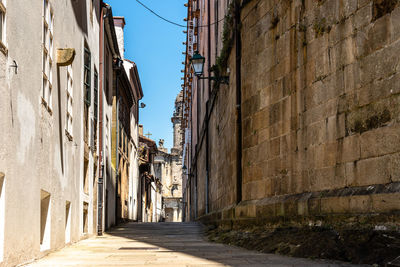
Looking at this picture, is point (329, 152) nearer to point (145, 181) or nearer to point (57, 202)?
point (57, 202)

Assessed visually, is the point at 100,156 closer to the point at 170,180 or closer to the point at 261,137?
the point at 261,137

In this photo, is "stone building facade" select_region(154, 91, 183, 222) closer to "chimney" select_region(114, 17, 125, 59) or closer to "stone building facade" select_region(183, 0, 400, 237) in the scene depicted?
"chimney" select_region(114, 17, 125, 59)

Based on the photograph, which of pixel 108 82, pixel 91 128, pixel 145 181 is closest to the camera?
pixel 91 128

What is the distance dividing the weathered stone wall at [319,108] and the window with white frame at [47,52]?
421 cm

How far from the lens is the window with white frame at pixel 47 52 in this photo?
27.0 ft

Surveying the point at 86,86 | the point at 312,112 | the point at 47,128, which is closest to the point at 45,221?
the point at 47,128

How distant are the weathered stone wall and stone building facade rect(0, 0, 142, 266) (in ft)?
11.9

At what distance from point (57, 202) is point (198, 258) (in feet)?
8.68

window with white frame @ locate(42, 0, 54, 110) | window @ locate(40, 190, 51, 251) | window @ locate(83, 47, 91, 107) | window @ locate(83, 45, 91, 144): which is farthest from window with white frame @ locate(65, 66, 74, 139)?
window @ locate(83, 47, 91, 107)

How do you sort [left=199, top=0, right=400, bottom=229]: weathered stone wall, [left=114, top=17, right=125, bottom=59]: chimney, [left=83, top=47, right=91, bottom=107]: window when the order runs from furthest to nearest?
1. [left=114, top=17, right=125, bottom=59]: chimney
2. [left=83, top=47, right=91, bottom=107]: window
3. [left=199, top=0, right=400, bottom=229]: weathered stone wall

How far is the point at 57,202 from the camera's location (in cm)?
938

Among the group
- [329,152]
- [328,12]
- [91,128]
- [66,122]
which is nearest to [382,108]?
[329,152]

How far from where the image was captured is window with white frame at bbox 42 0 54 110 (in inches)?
324

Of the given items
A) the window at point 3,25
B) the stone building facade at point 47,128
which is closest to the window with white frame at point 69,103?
the stone building facade at point 47,128
